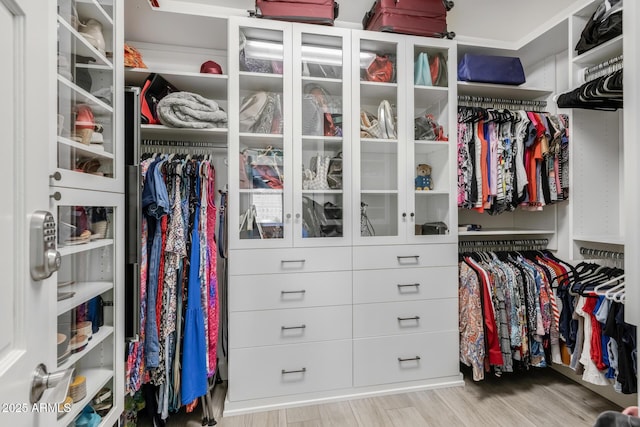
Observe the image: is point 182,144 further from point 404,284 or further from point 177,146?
point 404,284

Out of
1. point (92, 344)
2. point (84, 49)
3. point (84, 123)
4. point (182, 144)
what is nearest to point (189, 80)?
point (182, 144)

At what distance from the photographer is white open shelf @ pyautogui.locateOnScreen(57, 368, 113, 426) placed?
1.01 metres

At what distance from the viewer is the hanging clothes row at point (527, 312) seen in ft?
5.74

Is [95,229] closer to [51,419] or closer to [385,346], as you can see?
[51,419]

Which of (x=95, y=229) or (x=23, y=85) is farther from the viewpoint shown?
(x=95, y=229)

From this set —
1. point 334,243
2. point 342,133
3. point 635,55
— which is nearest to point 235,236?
point 334,243

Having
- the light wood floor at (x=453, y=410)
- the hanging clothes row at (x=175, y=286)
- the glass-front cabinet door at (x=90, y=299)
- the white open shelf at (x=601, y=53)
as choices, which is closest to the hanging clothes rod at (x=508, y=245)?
the light wood floor at (x=453, y=410)

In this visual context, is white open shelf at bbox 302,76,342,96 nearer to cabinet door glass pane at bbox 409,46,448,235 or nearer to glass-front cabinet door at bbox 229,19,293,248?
glass-front cabinet door at bbox 229,19,293,248

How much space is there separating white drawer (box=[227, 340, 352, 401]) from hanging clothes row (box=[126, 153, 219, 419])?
180 mm

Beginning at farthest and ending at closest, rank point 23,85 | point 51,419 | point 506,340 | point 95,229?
point 506,340 < point 95,229 < point 51,419 < point 23,85

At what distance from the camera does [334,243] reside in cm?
191

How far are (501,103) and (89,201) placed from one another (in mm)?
2719

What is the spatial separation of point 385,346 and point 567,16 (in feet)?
7.71

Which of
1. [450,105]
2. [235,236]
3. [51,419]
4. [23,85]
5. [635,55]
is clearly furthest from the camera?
[450,105]
